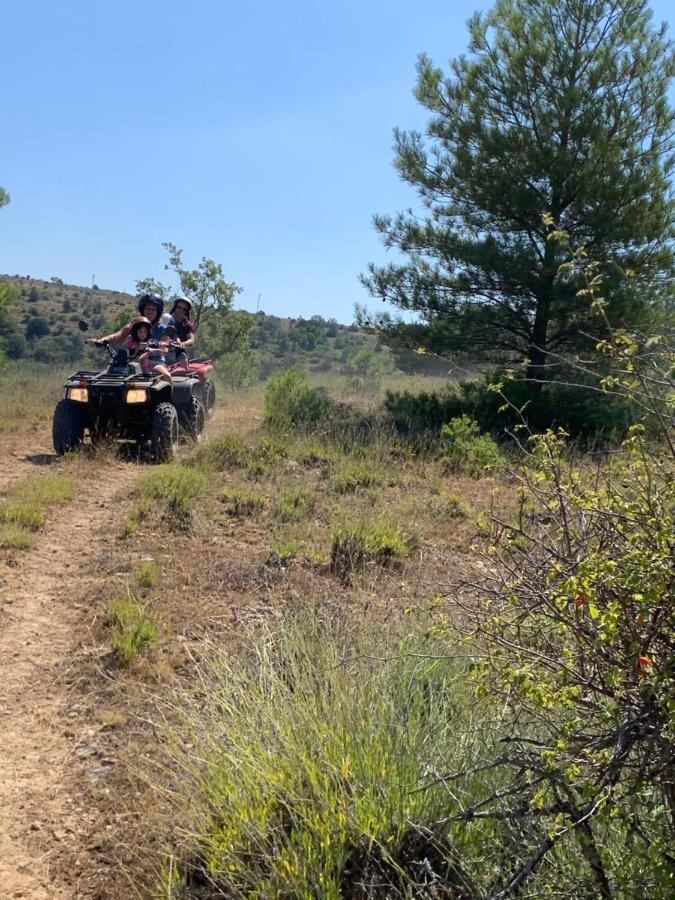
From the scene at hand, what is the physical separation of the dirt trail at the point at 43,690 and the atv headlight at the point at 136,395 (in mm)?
1740

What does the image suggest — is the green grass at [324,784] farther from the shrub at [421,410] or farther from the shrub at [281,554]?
the shrub at [421,410]

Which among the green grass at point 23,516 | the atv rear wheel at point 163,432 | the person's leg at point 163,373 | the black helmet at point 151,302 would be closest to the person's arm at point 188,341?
the black helmet at point 151,302

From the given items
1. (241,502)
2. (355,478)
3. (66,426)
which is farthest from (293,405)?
(241,502)

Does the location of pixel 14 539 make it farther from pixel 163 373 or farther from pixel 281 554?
pixel 163 373

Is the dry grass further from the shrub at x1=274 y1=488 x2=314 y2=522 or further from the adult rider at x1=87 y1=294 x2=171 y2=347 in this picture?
the adult rider at x1=87 y1=294 x2=171 y2=347

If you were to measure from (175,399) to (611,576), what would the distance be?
284 inches

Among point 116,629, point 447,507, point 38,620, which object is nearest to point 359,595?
point 116,629

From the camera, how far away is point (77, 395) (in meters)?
7.98

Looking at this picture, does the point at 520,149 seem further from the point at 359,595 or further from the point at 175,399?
the point at 359,595

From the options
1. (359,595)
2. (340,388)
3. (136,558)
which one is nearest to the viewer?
(359,595)

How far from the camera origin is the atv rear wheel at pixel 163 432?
810cm

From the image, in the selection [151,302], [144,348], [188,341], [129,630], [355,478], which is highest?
[151,302]

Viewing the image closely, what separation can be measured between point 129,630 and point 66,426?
15.9 ft

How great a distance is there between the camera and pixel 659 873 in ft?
5.36
